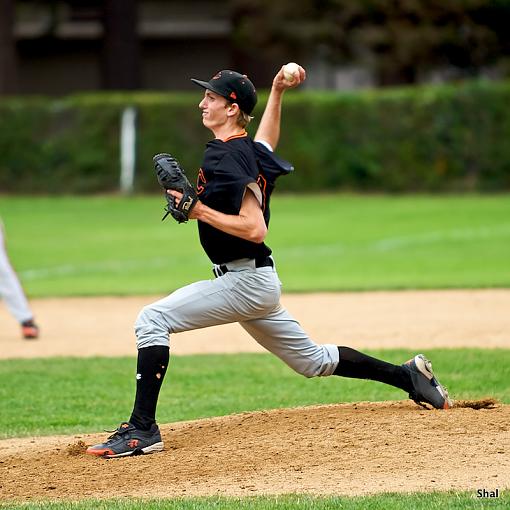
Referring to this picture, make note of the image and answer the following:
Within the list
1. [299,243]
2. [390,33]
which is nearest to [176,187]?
[299,243]

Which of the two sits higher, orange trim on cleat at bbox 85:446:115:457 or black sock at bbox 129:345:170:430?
black sock at bbox 129:345:170:430

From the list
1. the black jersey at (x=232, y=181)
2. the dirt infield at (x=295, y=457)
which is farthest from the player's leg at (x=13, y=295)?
the black jersey at (x=232, y=181)

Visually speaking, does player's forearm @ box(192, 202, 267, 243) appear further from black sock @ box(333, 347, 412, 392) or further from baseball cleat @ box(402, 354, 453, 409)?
baseball cleat @ box(402, 354, 453, 409)

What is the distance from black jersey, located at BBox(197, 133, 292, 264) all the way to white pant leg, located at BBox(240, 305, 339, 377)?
0.41m

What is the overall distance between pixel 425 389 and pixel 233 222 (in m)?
1.67

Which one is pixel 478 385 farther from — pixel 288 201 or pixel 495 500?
pixel 288 201

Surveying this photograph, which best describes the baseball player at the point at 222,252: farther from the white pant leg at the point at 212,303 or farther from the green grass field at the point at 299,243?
the green grass field at the point at 299,243

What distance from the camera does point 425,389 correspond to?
6.93 meters

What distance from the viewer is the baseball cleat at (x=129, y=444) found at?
6.29 metres

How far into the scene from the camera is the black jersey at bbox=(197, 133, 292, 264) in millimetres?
6152

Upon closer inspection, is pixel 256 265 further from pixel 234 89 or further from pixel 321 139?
pixel 321 139

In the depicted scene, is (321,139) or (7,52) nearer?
(321,139)

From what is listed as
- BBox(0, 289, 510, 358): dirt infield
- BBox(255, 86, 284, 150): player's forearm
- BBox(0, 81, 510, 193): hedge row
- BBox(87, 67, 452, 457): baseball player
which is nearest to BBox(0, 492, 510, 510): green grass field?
BBox(87, 67, 452, 457): baseball player

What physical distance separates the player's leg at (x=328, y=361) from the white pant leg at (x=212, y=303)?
0.22 meters
